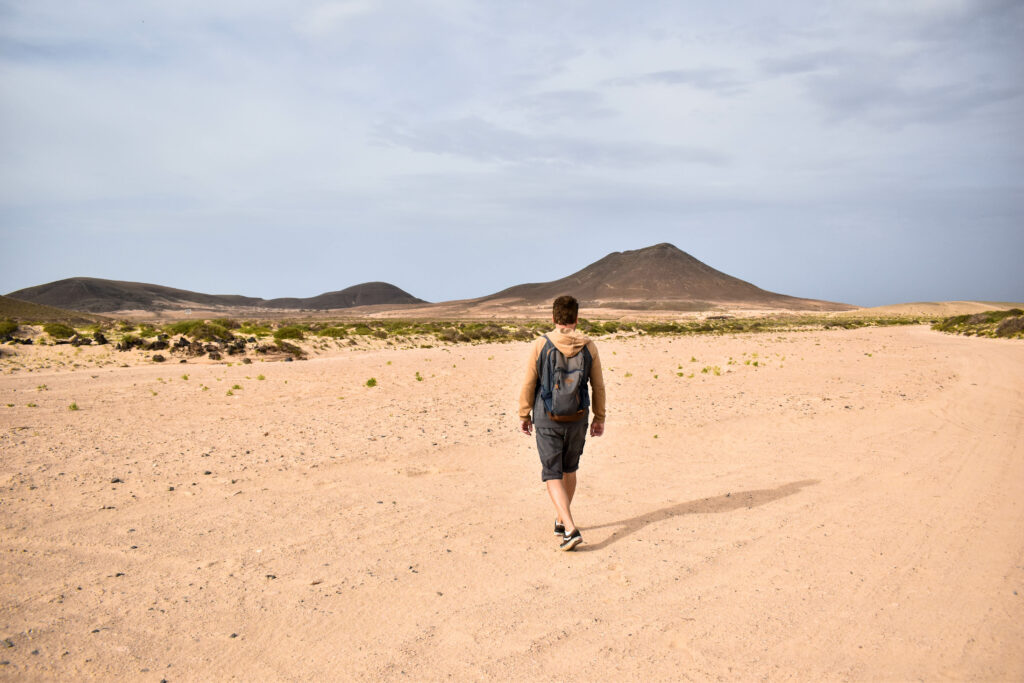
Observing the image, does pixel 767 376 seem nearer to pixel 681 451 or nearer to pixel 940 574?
pixel 681 451

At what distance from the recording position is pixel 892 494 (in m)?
6.73

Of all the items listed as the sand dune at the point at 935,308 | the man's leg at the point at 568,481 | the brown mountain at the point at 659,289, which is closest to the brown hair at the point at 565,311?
the man's leg at the point at 568,481

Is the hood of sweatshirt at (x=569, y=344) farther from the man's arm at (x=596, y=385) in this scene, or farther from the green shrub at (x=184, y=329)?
the green shrub at (x=184, y=329)

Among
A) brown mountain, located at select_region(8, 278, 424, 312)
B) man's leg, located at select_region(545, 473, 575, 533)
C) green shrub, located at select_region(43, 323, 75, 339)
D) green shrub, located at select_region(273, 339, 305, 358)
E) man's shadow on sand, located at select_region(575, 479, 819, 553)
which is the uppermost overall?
brown mountain, located at select_region(8, 278, 424, 312)

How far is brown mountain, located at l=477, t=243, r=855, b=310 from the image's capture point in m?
156

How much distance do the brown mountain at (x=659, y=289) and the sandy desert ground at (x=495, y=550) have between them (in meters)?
133

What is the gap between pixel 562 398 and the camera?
16.5ft

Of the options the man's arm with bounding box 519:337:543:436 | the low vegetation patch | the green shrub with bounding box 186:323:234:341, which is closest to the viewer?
the man's arm with bounding box 519:337:543:436

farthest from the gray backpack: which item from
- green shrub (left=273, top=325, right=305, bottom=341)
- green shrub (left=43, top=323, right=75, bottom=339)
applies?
green shrub (left=43, top=323, right=75, bottom=339)

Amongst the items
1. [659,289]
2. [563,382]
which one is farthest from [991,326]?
[659,289]

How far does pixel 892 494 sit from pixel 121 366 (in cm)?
2161

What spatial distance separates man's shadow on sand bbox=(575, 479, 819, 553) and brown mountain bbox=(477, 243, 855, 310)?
135 m

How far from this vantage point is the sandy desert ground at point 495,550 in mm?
3715

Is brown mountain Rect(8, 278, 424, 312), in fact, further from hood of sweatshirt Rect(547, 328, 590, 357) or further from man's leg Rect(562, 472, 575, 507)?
hood of sweatshirt Rect(547, 328, 590, 357)
